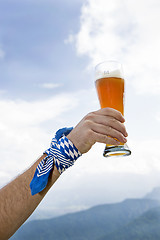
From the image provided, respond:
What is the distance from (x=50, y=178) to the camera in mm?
2266

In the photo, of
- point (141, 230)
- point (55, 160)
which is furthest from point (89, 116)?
point (141, 230)

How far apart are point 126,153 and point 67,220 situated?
7464 inches

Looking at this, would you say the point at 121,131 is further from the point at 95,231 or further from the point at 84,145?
the point at 95,231

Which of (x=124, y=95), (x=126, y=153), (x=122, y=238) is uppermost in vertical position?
(x=122, y=238)

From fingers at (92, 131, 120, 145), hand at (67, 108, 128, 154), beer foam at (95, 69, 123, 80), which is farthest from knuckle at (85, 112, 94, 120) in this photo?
beer foam at (95, 69, 123, 80)

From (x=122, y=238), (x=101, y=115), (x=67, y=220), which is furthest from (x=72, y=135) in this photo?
(x=67, y=220)

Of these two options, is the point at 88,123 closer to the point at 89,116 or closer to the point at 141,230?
the point at 89,116

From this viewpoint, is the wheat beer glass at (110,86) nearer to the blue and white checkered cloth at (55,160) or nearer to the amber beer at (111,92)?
the amber beer at (111,92)

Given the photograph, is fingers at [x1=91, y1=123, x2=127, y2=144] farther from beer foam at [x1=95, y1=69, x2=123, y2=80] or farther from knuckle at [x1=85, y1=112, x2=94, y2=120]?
beer foam at [x1=95, y1=69, x2=123, y2=80]

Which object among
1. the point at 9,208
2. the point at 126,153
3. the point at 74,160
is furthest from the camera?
the point at 9,208

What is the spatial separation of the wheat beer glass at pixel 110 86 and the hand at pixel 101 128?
33 centimetres

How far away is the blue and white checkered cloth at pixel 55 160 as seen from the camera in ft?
6.91

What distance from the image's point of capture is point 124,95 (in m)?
2.53

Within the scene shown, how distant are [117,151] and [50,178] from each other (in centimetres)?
58
